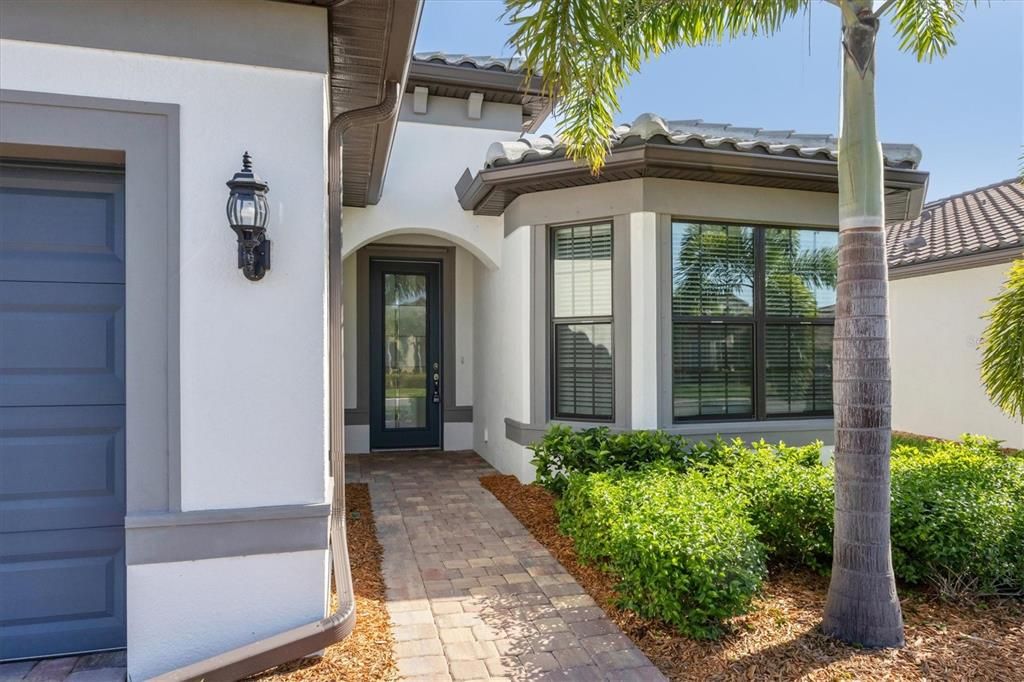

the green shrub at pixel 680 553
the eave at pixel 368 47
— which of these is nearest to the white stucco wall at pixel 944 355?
the green shrub at pixel 680 553

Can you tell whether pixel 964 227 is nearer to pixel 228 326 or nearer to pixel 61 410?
pixel 228 326

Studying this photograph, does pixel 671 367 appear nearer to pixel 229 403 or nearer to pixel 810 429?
pixel 810 429

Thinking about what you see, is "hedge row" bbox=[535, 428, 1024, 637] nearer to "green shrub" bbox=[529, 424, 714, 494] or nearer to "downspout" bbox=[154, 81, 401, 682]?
"green shrub" bbox=[529, 424, 714, 494]

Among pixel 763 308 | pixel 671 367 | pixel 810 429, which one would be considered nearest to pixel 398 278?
pixel 671 367

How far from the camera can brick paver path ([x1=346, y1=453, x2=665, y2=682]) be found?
3.10 m

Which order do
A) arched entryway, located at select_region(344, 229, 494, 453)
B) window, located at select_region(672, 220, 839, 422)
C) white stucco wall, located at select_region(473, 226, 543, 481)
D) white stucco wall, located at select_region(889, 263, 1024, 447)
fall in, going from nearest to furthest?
1. window, located at select_region(672, 220, 839, 422)
2. white stucco wall, located at select_region(473, 226, 543, 481)
3. arched entryway, located at select_region(344, 229, 494, 453)
4. white stucco wall, located at select_region(889, 263, 1024, 447)

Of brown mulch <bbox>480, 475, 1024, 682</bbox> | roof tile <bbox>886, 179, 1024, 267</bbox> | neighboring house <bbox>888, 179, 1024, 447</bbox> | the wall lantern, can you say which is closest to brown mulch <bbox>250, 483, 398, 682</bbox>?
brown mulch <bbox>480, 475, 1024, 682</bbox>

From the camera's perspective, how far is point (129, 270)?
2.85 meters

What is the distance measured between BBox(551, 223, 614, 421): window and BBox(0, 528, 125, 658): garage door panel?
431 cm

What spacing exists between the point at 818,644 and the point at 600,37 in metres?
3.73

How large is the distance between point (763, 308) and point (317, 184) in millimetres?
4990

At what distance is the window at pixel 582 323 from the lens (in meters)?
6.29

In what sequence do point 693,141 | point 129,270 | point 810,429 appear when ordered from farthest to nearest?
point 810,429 < point 693,141 < point 129,270

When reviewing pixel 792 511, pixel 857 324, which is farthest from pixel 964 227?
pixel 857 324
